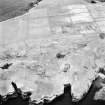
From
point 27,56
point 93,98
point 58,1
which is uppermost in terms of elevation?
point 58,1

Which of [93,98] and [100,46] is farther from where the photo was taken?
[100,46]

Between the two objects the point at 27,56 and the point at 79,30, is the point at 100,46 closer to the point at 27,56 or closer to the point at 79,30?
the point at 79,30

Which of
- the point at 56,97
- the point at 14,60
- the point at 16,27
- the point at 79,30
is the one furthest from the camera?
the point at 16,27

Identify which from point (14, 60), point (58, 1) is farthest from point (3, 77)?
point (58, 1)

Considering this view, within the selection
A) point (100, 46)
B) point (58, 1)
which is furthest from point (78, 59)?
point (58, 1)

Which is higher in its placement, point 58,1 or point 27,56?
point 58,1

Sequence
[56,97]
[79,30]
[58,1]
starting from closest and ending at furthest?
1. [56,97]
2. [79,30]
3. [58,1]

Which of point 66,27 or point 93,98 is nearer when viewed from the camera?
point 93,98

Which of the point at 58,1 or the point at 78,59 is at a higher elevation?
the point at 58,1

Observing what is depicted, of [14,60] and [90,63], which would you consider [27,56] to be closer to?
[14,60]
